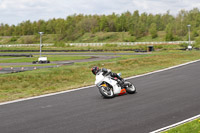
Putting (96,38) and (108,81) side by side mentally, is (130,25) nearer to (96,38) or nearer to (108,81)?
(96,38)

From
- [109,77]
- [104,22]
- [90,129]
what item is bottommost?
[90,129]

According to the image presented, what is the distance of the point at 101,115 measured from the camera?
9367mm

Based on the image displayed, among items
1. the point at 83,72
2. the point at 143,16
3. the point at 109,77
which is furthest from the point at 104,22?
the point at 109,77

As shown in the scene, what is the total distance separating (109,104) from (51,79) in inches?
343

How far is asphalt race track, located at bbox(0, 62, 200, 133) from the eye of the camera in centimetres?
819

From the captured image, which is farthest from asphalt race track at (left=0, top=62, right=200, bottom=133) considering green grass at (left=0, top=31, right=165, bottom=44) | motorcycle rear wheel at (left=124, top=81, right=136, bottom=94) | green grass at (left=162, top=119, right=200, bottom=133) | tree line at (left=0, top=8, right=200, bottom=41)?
tree line at (left=0, top=8, right=200, bottom=41)

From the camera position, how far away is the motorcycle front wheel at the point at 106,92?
1205 cm

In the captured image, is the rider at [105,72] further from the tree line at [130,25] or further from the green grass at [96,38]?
the tree line at [130,25]

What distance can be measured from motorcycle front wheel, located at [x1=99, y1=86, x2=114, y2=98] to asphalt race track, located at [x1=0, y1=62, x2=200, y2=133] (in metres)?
0.28

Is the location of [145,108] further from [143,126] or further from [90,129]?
[90,129]

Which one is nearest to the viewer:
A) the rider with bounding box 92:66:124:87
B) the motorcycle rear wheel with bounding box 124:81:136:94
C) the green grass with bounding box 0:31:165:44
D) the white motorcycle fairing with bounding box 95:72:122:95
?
the white motorcycle fairing with bounding box 95:72:122:95

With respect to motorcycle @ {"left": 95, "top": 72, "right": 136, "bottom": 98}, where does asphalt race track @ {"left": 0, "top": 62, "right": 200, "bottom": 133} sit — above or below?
below

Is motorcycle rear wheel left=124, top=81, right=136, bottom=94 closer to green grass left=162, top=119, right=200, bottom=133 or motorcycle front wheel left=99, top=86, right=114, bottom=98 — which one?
motorcycle front wheel left=99, top=86, right=114, bottom=98

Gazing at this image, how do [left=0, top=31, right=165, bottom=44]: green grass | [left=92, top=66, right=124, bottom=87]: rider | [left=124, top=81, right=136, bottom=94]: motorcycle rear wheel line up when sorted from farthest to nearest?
[left=0, top=31, right=165, bottom=44]: green grass, [left=124, top=81, right=136, bottom=94]: motorcycle rear wheel, [left=92, top=66, right=124, bottom=87]: rider
